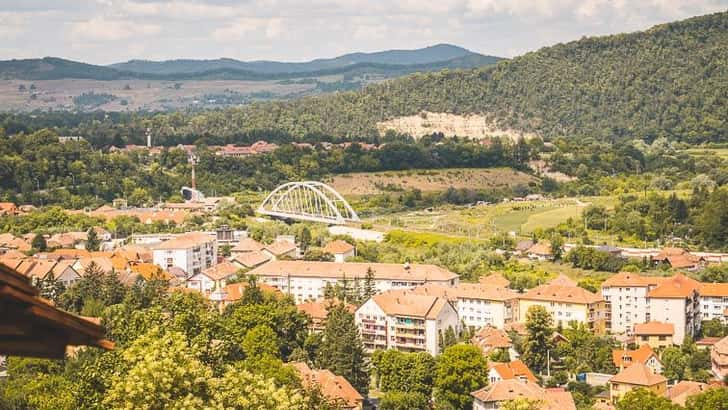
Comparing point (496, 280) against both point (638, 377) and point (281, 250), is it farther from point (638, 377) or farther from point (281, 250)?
point (638, 377)

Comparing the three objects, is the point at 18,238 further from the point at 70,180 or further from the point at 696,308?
the point at 696,308

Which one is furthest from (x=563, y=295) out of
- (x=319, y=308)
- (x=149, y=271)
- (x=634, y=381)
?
(x=149, y=271)

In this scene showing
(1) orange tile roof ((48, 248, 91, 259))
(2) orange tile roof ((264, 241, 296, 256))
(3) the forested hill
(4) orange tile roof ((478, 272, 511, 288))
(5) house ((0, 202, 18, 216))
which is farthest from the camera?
(3) the forested hill

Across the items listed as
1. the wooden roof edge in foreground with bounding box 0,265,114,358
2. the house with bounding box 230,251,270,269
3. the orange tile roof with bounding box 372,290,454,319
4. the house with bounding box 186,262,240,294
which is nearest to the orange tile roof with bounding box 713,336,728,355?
the orange tile roof with bounding box 372,290,454,319

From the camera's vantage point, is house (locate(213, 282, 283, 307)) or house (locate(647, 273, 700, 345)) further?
house (locate(213, 282, 283, 307))

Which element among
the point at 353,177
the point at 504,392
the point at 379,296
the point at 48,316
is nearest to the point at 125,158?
the point at 353,177

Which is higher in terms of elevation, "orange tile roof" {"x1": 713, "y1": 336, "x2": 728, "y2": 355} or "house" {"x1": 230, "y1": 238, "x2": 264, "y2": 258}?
"orange tile roof" {"x1": 713, "y1": 336, "x2": 728, "y2": 355}

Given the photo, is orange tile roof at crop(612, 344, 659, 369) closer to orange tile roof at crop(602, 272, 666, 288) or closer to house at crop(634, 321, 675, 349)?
house at crop(634, 321, 675, 349)
